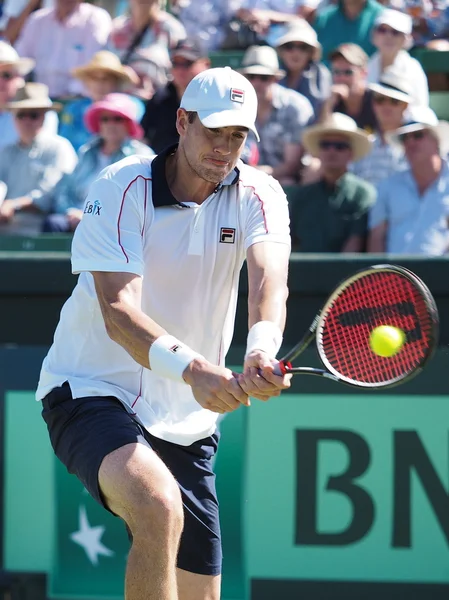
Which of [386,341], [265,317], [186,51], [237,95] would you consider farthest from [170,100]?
[386,341]

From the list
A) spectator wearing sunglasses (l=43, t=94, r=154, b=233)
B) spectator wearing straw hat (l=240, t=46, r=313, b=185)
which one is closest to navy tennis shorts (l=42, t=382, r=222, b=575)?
spectator wearing sunglasses (l=43, t=94, r=154, b=233)

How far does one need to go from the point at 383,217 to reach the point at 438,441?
4.86 feet

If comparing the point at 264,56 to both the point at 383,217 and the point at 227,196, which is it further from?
the point at 227,196

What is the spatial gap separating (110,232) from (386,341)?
964 millimetres

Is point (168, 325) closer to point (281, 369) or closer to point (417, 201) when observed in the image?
point (281, 369)

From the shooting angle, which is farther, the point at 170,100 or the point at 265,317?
the point at 170,100

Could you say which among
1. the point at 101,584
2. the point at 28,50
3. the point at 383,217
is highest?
the point at 28,50

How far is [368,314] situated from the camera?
3.66 meters

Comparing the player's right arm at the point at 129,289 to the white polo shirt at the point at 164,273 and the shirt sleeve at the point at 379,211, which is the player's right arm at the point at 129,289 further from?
the shirt sleeve at the point at 379,211

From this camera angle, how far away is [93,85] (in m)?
8.15

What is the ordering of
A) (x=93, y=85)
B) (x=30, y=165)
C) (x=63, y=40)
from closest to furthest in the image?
(x=30, y=165) → (x=93, y=85) → (x=63, y=40)

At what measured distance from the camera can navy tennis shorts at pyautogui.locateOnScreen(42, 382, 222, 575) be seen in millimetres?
3537

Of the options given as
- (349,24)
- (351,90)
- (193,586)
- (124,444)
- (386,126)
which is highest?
(349,24)

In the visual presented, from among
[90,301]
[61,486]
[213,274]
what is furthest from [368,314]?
[61,486]
